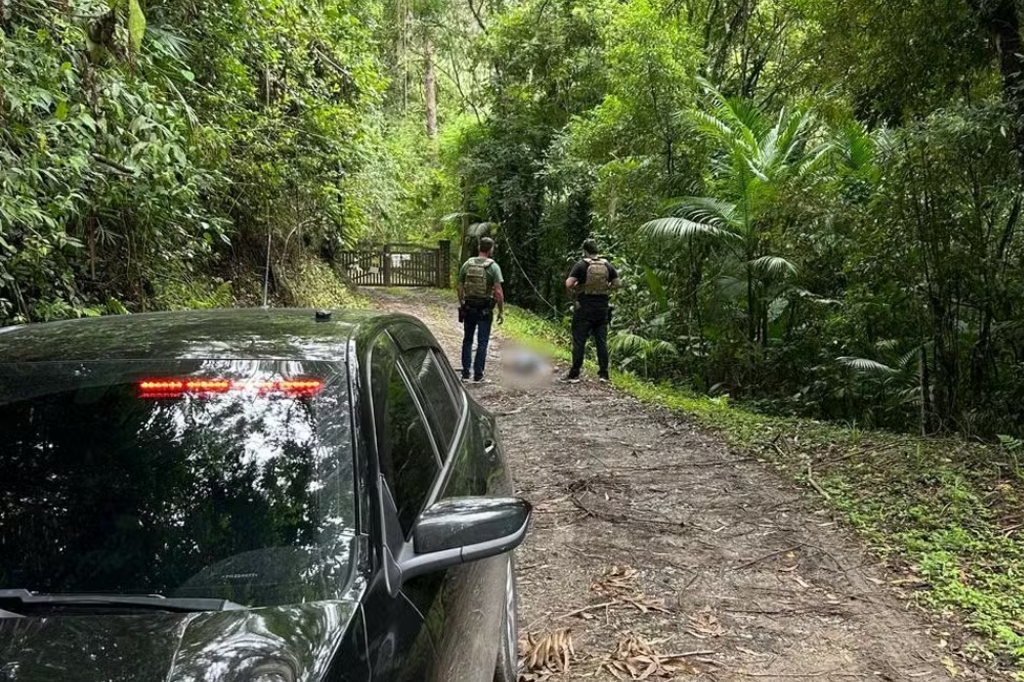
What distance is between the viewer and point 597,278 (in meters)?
10.4

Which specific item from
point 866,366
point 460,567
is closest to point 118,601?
point 460,567

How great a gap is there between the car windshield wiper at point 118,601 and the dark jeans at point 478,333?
847 cm

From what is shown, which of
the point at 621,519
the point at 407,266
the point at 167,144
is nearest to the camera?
the point at 621,519

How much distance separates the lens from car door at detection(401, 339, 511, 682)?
7.57 ft

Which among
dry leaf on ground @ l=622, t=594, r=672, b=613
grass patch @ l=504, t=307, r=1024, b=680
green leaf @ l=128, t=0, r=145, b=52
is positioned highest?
green leaf @ l=128, t=0, r=145, b=52

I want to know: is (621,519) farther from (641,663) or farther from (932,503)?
(932,503)

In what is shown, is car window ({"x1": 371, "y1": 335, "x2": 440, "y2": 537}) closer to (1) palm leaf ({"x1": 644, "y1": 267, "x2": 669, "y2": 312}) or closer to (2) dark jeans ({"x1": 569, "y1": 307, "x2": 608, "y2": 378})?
(2) dark jeans ({"x1": 569, "y1": 307, "x2": 608, "y2": 378})

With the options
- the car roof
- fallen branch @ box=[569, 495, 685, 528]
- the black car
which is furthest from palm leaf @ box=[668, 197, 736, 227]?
the black car

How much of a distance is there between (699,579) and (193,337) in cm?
321

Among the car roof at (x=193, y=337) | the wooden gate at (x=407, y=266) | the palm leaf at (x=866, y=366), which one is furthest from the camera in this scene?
the wooden gate at (x=407, y=266)

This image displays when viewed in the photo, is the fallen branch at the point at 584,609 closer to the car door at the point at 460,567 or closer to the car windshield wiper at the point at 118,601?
the car door at the point at 460,567

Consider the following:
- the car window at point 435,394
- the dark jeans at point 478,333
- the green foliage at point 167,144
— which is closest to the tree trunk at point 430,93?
the green foliage at point 167,144

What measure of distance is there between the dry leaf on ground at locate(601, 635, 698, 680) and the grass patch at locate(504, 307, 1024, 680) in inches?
55.7

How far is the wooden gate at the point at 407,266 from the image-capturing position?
1052 inches
